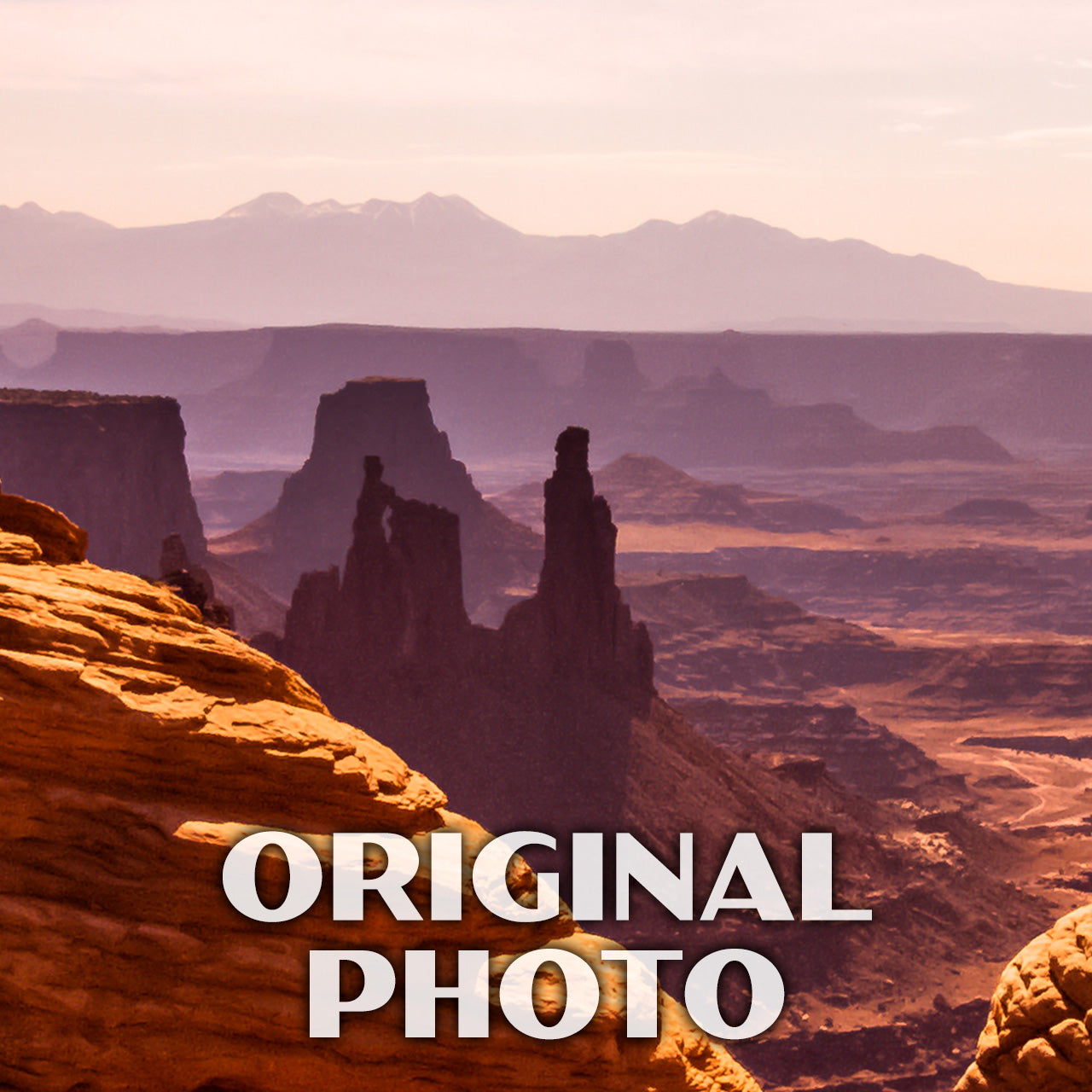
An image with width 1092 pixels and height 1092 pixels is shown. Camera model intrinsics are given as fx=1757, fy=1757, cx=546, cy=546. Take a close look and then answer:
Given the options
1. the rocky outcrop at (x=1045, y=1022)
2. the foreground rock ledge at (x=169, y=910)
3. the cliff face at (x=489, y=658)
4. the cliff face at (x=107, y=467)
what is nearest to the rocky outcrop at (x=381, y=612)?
the cliff face at (x=489, y=658)

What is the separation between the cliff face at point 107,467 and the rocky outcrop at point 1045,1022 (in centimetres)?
11807

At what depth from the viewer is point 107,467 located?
5655 inches

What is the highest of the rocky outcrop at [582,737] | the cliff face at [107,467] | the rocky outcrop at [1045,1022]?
the cliff face at [107,467]

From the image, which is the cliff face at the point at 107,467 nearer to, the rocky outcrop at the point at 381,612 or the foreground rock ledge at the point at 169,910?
the rocky outcrop at the point at 381,612

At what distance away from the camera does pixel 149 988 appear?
17.4m

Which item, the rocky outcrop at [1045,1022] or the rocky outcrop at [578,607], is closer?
the rocky outcrop at [1045,1022]

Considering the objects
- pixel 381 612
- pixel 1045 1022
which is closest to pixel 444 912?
pixel 1045 1022

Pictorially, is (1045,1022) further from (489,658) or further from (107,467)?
(107,467)

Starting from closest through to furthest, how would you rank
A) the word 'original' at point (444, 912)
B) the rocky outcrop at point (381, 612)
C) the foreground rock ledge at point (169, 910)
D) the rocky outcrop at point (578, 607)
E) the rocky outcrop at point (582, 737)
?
the foreground rock ledge at point (169, 910)
the word 'original' at point (444, 912)
the rocky outcrop at point (582, 737)
the rocky outcrop at point (381, 612)
the rocky outcrop at point (578, 607)

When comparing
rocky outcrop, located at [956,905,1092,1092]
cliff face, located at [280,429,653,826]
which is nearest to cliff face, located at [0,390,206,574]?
cliff face, located at [280,429,653,826]

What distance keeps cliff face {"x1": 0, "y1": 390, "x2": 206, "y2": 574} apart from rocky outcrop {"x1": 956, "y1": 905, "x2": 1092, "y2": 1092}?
118067mm

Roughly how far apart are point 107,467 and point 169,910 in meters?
130

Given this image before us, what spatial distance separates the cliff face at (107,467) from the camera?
138m

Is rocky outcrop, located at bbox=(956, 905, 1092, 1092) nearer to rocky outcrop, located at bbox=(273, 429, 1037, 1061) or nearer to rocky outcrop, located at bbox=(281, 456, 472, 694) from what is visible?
rocky outcrop, located at bbox=(273, 429, 1037, 1061)
